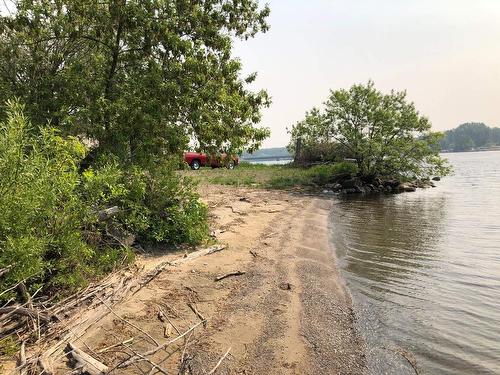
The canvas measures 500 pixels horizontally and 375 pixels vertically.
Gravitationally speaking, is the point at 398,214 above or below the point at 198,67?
below

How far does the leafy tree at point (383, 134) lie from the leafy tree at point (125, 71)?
58.2ft

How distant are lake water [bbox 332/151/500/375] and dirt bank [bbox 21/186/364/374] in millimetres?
542

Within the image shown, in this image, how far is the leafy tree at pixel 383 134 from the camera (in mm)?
26266

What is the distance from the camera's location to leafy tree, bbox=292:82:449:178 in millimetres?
26266

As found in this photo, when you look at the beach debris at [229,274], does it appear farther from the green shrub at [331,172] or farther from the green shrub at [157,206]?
the green shrub at [331,172]

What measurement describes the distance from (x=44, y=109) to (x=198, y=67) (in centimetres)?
397

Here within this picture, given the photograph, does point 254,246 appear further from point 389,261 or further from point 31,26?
point 31,26

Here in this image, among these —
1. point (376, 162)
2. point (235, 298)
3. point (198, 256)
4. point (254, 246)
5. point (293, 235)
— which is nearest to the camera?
point (235, 298)

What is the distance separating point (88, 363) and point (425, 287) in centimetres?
685

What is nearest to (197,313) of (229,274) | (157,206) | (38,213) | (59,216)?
(229,274)

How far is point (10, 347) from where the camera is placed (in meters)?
4.81

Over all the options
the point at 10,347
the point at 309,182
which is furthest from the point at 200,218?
the point at 309,182

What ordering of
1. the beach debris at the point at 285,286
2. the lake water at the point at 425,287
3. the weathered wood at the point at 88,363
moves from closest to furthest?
the weathered wood at the point at 88,363
the lake water at the point at 425,287
the beach debris at the point at 285,286

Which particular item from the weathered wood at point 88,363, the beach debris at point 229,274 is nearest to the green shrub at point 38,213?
the weathered wood at point 88,363
